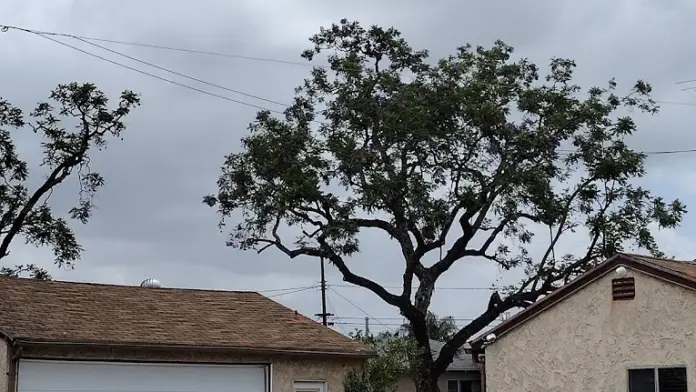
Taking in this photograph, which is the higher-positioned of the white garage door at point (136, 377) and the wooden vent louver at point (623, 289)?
the wooden vent louver at point (623, 289)

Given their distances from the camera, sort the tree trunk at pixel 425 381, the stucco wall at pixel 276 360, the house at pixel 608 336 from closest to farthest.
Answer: the house at pixel 608 336 < the stucco wall at pixel 276 360 < the tree trunk at pixel 425 381

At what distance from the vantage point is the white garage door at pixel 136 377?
21.3 meters

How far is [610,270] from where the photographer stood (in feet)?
62.1

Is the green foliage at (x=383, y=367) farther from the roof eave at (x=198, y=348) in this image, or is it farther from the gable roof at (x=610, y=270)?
the gable roof at (x=610, y=270)

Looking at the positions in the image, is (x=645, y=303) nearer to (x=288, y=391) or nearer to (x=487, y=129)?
(x=288, y=391)

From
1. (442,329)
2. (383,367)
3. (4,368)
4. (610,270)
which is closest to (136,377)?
(4,368)

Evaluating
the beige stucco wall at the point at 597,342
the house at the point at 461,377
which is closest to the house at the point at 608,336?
the beige stucco wall at the point at 597,342

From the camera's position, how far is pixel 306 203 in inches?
1334

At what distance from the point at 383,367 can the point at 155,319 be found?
6850 millimetres

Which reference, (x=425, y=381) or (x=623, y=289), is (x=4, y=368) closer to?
(x=623, y=289)

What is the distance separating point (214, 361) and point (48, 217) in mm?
9349

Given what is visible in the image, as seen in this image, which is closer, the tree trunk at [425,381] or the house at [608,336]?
the house at [608,336]

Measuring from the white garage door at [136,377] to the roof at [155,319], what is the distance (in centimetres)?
62

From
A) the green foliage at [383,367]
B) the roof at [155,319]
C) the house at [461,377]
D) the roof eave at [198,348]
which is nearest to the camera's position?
the roof eave at [198,348]
